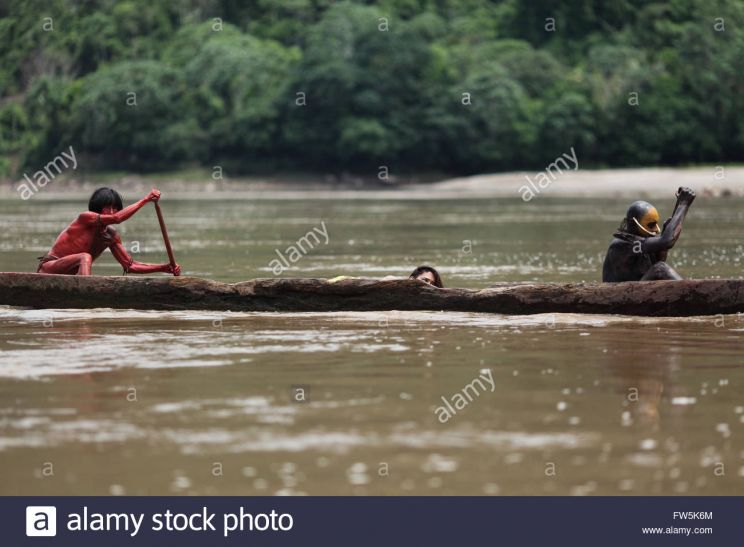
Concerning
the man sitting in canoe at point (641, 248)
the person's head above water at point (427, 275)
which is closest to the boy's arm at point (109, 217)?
the person's head above water at point (427, 275)

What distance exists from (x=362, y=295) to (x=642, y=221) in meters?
2.80

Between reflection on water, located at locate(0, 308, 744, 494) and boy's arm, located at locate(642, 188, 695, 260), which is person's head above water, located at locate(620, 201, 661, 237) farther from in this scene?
reflection on water, located at locate(0, 308, 744, 494)

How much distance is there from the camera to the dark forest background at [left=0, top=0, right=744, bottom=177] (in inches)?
3290

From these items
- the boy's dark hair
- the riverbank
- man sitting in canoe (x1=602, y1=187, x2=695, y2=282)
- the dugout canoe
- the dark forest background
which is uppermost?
the dark forest background

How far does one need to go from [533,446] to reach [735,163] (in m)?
78.1

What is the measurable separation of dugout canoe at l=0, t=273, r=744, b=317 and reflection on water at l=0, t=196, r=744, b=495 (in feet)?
0.52

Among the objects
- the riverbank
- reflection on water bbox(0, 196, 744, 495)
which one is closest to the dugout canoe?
reflection on water bbox(0, 196, 744, 495)

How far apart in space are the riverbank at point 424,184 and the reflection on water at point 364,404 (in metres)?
48.9

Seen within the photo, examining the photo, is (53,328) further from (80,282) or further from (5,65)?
(5,65)

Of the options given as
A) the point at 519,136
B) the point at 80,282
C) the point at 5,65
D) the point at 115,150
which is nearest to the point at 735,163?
the point at 519,136

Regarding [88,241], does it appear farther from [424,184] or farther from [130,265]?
[424,184]

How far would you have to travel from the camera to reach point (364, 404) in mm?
8836

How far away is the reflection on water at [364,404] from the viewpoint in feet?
23.1

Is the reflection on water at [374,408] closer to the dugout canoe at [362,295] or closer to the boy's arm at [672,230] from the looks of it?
the dugout canoe at [362,295]
